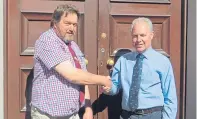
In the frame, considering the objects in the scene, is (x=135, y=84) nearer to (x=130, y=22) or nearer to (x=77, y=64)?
Result: (x=77, y=64)

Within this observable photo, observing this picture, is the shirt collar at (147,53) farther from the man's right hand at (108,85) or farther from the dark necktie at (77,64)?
the dark necktie at (77,64)

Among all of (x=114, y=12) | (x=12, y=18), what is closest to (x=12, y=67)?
(x=12, y=18)

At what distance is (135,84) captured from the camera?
3549 millimetres

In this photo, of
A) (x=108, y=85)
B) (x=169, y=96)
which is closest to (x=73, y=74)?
(x=108, y=85)

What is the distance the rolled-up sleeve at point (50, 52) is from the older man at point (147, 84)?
0.55 metres

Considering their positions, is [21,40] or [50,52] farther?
[21,40]

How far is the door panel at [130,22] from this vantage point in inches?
166

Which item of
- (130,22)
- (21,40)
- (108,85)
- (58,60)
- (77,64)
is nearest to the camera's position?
(58,60)

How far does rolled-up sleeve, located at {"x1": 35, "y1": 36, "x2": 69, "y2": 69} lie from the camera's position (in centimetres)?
326

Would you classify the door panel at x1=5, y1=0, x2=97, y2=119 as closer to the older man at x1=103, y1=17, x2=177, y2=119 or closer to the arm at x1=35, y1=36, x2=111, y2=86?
the arm at x1=35, y1=36, x2=111, y2=86

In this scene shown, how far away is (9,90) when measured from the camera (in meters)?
4.01

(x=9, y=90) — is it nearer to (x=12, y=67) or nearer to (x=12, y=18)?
(x=12, y=67)

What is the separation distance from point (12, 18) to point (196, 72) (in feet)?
6.23

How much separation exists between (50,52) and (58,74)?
0.62ft
